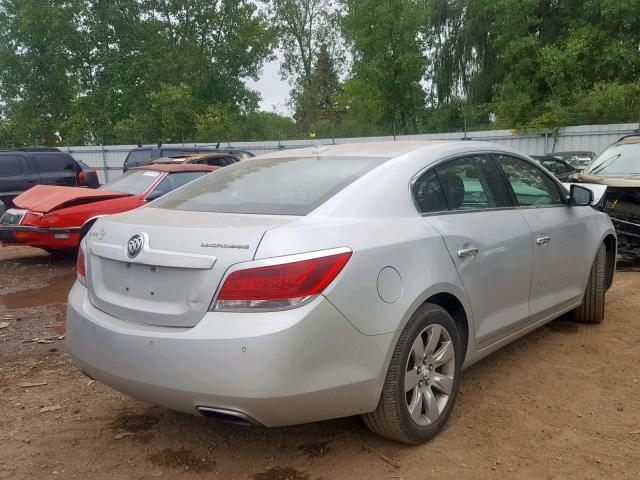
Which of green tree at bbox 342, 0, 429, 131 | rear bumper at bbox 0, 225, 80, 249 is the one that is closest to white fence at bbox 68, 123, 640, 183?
green tree at bbox 342, 0, 429, 131

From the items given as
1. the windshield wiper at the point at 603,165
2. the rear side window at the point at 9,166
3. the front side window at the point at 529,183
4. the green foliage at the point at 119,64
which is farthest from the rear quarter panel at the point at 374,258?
A: the green foliage at the point at 119,64

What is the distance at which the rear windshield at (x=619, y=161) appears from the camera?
7.44 metres

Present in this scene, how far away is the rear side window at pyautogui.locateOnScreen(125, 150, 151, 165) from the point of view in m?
15.7

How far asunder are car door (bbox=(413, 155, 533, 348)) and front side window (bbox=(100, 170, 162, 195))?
237 inches

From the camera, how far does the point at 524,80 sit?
26656 mm

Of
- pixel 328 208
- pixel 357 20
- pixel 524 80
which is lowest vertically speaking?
pixel 328 208

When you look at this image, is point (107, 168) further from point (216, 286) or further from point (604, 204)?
point (216, 286)

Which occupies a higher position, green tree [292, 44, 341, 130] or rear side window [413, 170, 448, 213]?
green tree [292, 44, 341, 130]

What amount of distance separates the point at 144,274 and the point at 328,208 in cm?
90

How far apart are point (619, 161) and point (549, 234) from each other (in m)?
4.69

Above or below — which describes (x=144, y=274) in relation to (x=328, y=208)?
below

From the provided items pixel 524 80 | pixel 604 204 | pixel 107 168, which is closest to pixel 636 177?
pixel 604 204

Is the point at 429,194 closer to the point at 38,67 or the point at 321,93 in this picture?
the point at 38,67

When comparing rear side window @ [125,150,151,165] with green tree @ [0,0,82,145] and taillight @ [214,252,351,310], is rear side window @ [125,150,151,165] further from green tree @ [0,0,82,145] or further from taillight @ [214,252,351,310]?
green tree @ [0,0,82,145]
